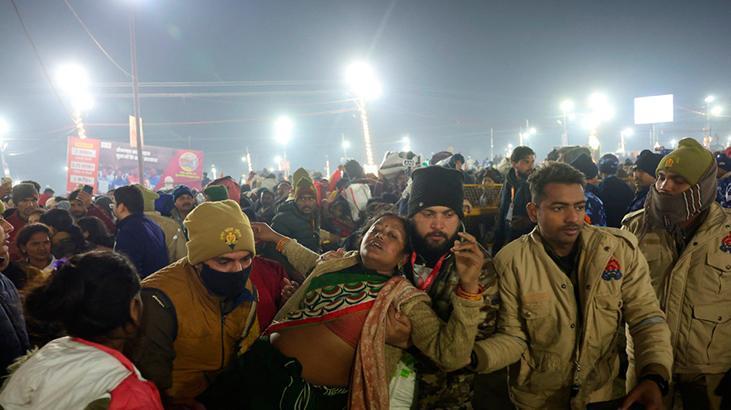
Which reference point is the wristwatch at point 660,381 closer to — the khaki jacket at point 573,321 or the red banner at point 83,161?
the khaki jacket at point 573,321

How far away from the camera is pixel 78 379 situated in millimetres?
1617

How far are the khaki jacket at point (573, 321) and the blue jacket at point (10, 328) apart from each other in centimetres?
317

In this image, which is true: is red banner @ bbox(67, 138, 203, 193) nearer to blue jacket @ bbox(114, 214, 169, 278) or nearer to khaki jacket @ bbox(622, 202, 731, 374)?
blue jacket @ bbox(114, 214, 169, 278)

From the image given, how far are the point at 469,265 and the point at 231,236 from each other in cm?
165

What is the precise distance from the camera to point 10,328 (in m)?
2.77

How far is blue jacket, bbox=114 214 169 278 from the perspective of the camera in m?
5.14

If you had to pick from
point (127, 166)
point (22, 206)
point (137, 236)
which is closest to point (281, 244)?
point (137, 236)

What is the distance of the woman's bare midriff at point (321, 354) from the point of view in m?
2.49

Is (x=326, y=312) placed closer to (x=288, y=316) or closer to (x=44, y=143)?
(x=288, y=316)

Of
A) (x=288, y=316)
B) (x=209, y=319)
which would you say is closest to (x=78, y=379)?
(x=209, y=319)

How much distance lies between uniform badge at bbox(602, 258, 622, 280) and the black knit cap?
108 centimetres

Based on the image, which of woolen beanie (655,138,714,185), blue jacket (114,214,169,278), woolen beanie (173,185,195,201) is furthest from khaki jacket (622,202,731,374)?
woolen beanie (173,185,195,201)

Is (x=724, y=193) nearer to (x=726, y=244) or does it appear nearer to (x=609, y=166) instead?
(x=609, y=166)

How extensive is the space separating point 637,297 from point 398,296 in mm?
1536
